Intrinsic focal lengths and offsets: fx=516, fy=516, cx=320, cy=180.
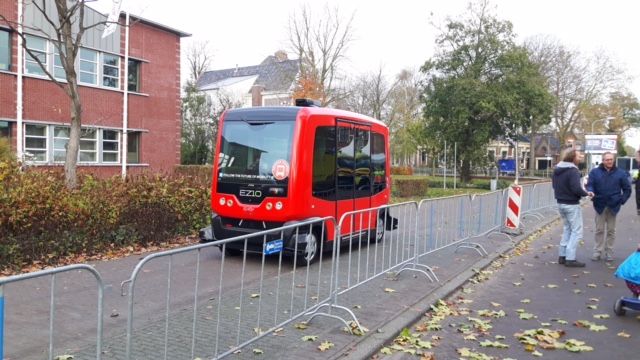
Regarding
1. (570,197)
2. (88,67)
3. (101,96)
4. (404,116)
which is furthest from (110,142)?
(404,116)

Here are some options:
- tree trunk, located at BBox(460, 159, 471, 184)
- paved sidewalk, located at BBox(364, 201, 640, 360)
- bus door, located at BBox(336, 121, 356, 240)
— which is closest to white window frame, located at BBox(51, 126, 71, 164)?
bus door, located at BBox(336, 121, 356, 240)

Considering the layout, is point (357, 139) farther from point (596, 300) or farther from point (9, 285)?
point (9, 285)

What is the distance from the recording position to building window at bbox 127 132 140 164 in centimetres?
2456

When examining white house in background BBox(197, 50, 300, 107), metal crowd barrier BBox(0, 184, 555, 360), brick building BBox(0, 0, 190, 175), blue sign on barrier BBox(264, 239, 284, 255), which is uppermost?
white house in background BBox(197, 50, 300, 107)

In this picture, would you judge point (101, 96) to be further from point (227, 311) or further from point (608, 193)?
point (227, 311)

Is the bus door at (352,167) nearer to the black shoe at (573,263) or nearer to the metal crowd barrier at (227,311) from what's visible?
the black shoe at (573,263)

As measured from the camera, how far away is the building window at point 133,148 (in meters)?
24.6

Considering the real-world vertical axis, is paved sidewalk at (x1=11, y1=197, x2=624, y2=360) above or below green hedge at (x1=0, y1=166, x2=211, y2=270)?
below

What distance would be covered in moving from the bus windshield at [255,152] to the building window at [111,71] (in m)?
16.5

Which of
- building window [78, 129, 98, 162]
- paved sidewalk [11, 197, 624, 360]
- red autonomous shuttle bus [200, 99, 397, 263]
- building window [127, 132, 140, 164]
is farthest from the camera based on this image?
building window [127, 132, 140, 164]

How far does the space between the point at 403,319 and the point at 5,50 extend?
19724mm

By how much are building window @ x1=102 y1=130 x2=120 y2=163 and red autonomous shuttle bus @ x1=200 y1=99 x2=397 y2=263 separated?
16.3 metres

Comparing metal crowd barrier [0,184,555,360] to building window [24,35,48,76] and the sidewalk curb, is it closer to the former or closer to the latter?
the sidewalk curb

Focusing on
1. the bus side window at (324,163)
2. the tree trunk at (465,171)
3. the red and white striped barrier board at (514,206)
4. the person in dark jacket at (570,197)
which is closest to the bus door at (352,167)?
the bus side window at (324,163)
